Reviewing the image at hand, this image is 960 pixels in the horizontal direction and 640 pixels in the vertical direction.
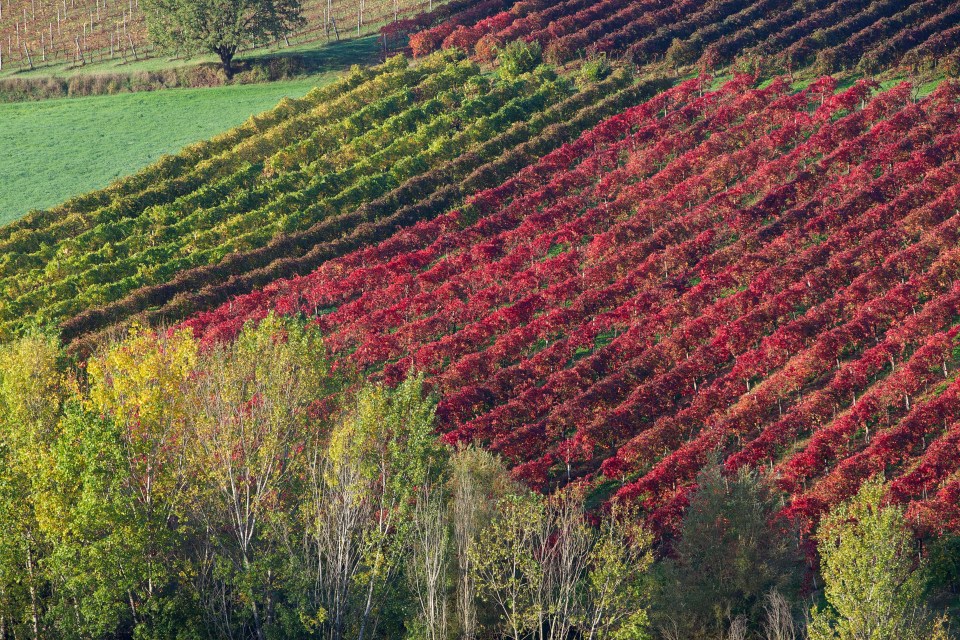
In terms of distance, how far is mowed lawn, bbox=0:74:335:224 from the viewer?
8225cm

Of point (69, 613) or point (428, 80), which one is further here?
point (428, 80)

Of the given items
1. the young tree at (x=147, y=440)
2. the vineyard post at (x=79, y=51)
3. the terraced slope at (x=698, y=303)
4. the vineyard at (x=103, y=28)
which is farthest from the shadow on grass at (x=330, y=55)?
the young tree at (x=147, y=440)

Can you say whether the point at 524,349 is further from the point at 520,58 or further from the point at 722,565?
the point at 520,58

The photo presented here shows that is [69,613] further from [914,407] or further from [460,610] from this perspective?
[914,407]

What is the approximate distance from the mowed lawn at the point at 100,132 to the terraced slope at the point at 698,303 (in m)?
25.6

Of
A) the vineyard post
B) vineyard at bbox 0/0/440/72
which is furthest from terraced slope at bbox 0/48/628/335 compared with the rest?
the vineyard post

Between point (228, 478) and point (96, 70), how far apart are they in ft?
234

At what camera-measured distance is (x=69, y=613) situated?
1388 inches

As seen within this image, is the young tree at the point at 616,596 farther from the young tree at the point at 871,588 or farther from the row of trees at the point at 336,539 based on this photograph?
the young tree at the point at 871,588

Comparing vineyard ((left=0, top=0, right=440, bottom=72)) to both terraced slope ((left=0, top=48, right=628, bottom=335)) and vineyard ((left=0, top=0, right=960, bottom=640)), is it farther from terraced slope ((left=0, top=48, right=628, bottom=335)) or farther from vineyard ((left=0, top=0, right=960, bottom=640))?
terraced slope ((left=0, top=48, right=628, bottom=335))

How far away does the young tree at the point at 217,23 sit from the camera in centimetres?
9350

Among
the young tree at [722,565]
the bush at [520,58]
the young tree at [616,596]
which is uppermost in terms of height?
the bush at [520,58]

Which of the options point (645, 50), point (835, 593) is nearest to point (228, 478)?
point (835, 593)

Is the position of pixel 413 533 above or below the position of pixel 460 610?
above
